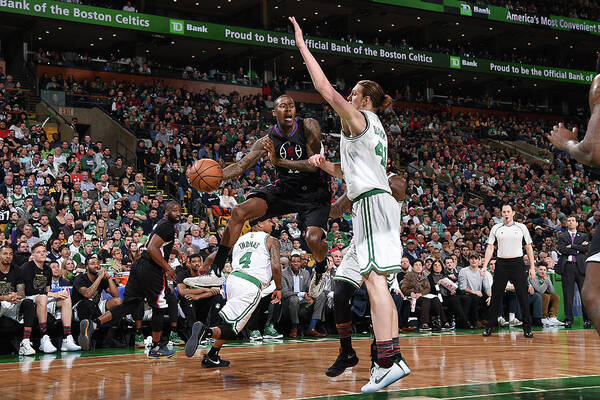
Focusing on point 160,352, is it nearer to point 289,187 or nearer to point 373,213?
point 289,187

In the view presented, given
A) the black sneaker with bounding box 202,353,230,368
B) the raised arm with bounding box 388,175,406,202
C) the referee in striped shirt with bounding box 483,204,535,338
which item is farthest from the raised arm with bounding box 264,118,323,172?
the referee in striped shirt with bounding box 483,204,535,338

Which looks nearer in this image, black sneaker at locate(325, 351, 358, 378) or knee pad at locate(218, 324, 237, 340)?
black sneaker at locate(325, 351, 358, 378)

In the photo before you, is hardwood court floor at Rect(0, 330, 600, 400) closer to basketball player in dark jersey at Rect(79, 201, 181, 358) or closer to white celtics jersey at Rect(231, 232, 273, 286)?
basketball player in dark jersey at Rect(79, 201, 181, 358)

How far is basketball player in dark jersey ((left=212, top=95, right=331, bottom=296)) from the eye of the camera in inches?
257

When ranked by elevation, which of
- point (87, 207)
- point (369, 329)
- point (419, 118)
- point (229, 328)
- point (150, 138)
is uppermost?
point (419, 118)

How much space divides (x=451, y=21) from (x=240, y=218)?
99.8 feet

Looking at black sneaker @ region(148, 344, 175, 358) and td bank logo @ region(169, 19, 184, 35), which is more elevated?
td bank logo @ region(169, 19, 184, 35)

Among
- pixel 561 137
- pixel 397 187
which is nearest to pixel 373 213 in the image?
pixel 397 187

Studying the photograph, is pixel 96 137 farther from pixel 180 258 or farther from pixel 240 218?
pixel 240 218

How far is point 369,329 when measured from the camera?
1244cm

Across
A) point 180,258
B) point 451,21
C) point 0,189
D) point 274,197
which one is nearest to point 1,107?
point 0,189

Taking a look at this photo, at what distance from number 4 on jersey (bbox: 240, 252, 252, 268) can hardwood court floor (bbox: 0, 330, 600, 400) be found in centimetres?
103

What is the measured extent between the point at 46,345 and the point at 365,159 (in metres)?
6.34

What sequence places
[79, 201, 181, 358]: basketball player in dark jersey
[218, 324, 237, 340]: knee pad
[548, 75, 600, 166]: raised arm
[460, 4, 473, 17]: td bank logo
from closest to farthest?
[548, 75, 600, 166]: raised arm, [218, 324, 237, 340]: knee pad, [79, 201, 181, 358]: basketball player in dark jersey, [460, 4, 473, 17]: td bank logo
